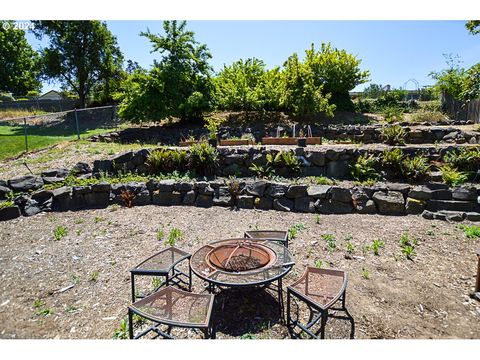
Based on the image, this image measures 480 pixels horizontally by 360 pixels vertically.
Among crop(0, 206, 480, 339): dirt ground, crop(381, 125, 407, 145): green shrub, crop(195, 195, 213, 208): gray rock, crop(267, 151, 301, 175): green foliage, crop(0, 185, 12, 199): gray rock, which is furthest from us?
crop(381, 125, 407, 145): green shrub

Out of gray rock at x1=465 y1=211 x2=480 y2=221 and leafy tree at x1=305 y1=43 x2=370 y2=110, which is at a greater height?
leafy tree at x1=305 y1=43 x2=370 y2=110

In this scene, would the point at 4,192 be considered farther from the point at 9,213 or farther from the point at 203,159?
the point at 203,159

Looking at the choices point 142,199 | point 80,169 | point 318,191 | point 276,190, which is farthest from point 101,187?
point 318,191

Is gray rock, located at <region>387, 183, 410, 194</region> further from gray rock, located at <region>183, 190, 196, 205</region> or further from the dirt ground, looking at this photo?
gray rock, located at <region>183, 190, 196, 205</region>

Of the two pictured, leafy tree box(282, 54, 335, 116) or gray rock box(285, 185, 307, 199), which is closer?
gray rock box(285, 185, 307, 199)

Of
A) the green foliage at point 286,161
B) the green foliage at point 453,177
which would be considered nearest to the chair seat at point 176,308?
the green foliage at point 286,161

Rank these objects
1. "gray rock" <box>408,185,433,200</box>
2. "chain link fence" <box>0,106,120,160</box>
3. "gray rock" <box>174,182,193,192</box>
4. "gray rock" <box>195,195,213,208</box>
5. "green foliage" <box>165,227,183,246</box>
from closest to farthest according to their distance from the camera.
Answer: "green foliage" <box>165,227,183,246</box> → "gray rock" <box>408,185,433,200</box> → "gray rock" <box>195,195,213,208</box> → "gray rock" <box>174,182,193,192</box> → "chain link fence" <box>0,106,120,160</box>

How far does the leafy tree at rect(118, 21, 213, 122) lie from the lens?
11.6 m

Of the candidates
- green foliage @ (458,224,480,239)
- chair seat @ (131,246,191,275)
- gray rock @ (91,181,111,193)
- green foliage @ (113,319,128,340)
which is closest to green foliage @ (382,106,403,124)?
green foliage @ (458,224,480,239)

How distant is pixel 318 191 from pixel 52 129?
11143mm

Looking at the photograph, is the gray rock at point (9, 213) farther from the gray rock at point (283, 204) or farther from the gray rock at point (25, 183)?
the gray rock at point (283, 204)

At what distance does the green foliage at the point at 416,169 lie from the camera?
644cm

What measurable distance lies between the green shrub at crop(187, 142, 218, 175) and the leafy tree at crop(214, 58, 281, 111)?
5868 mm
